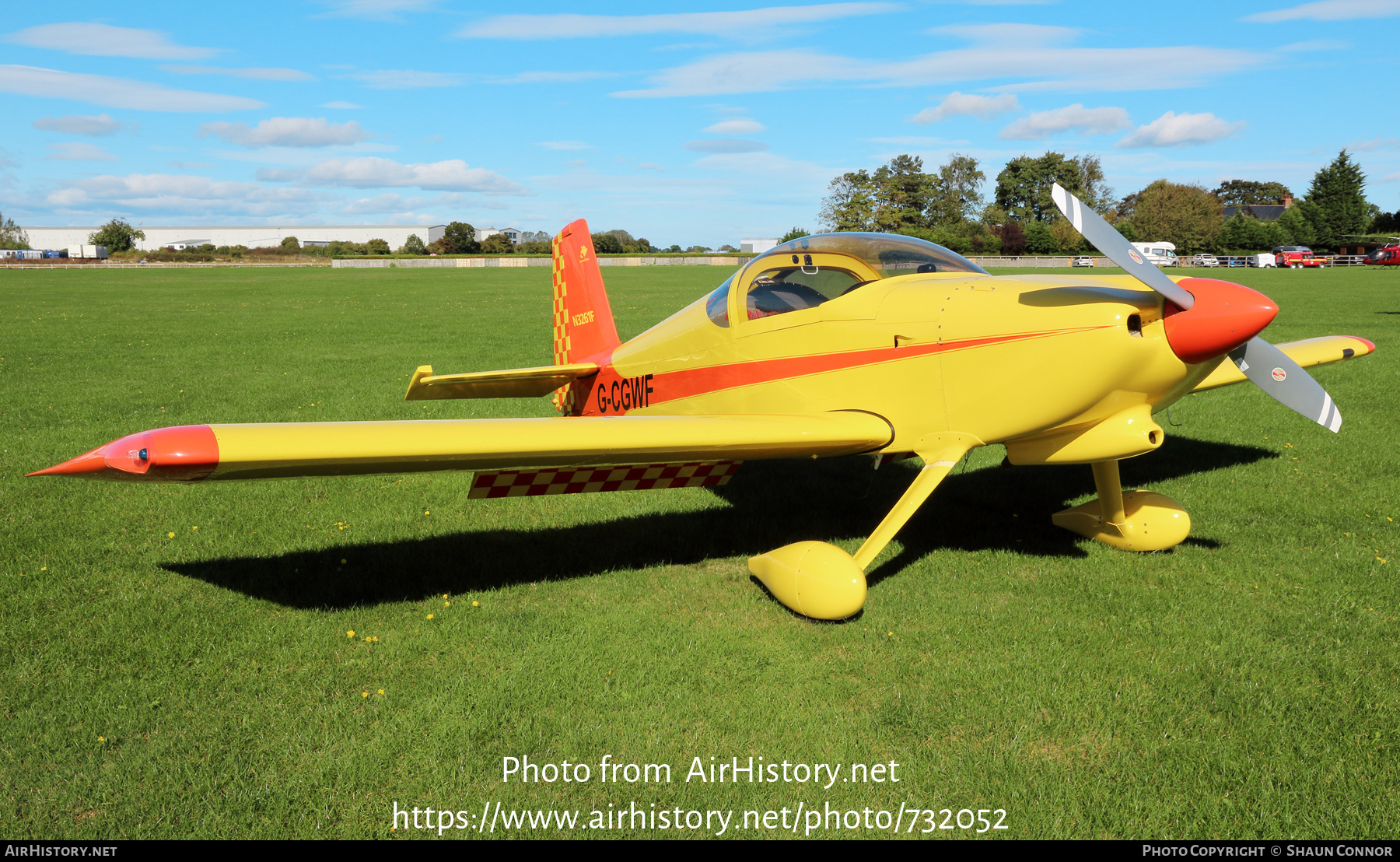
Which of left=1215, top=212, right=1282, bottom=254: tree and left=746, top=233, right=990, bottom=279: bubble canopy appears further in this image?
left=1215, top=212, right=1282, bottom=254: tree

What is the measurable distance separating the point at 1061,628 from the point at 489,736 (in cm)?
305

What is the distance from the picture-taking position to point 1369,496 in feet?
21.8

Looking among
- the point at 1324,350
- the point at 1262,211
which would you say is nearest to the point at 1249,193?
the point at 1262,211

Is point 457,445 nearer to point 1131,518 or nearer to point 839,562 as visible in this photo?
point 839,562

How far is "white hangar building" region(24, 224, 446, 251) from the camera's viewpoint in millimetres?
140625

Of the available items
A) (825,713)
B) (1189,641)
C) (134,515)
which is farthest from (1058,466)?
(134,515)

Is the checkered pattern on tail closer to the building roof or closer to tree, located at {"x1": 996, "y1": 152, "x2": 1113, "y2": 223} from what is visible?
tree, located at {"x1": 996, "y1": 152, "x2": 1113, "y2": 223}

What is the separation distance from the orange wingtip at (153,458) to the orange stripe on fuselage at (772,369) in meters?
3.32

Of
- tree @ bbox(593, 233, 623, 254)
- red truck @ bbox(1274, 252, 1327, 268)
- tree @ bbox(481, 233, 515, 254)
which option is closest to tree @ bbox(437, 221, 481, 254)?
tree @ bbox(481, 233, 515, 254)

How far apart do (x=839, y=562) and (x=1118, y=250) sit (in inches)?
87.1

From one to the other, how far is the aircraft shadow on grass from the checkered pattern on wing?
0.55 metres

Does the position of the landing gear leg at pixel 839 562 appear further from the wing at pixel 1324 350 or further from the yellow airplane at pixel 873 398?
the wing at pixel 1324 350

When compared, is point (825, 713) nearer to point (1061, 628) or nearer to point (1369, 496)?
point (1061, 628)

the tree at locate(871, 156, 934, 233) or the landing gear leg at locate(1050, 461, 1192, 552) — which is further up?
the tree at locate(871, 156, 934, 233)
